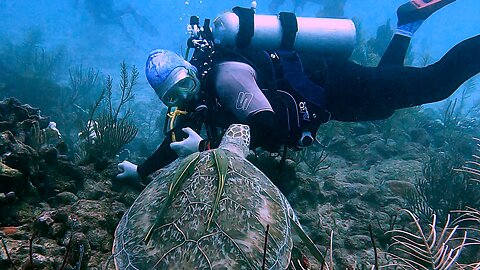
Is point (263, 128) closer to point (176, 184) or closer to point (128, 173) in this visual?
point (176, 184)

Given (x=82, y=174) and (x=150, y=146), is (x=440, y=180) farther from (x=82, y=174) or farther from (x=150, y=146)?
(x=150, y=146)

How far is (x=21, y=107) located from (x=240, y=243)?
422 centimetres

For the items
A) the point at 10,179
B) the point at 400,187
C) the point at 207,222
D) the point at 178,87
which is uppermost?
the point at 178,87

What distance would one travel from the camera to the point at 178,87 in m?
3.34

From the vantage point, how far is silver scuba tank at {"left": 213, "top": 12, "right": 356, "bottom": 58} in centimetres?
411

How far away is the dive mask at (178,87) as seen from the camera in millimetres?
3301

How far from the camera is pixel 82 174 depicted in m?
3.74

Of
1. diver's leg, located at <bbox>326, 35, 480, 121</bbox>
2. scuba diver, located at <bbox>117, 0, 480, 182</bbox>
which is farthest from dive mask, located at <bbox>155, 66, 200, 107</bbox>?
diver's leg, located at <bbox>326, 35, 480, 121</bbox>

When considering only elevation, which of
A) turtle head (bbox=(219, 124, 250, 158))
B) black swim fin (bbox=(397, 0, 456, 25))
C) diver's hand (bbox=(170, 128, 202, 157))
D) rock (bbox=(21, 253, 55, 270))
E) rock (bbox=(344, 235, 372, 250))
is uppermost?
black swim fin (bbox=(397, 0, 456, 25))

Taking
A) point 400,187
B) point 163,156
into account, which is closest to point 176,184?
point 163,156

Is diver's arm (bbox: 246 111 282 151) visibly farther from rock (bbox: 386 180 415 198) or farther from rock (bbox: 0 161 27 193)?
rock (bbox: 386 180 415 198)

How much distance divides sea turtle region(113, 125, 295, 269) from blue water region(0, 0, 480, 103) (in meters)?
9.36

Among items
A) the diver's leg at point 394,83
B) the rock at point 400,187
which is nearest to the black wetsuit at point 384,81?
the diver's leg at point 394,83

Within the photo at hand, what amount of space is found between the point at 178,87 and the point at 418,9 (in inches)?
147
